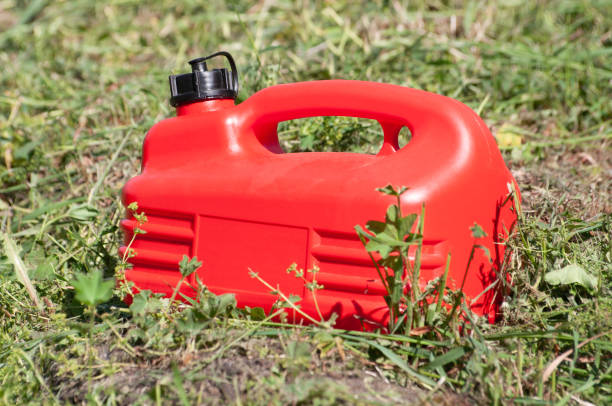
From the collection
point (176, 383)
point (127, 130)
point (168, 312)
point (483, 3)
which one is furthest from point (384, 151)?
point (483, 3)

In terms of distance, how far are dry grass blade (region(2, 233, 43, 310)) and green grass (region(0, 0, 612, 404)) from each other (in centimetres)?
1

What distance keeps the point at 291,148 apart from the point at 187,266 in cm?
106

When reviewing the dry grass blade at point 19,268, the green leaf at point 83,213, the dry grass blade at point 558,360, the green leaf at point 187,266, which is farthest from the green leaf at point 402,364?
the green leaf at point 83,213

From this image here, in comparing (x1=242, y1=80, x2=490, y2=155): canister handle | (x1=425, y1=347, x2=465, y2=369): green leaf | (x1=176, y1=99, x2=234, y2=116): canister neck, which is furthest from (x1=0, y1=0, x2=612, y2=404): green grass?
(x1=176, y1=99, x2=234, y2=116): canister neck

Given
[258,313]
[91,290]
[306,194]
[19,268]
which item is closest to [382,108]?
[306,194]

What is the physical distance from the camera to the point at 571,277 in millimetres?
1637

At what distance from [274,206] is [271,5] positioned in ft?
9.21

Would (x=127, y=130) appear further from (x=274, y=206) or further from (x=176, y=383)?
(x=176, y=383)

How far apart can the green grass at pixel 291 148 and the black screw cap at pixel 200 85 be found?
538 mm

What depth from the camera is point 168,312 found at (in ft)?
5.45

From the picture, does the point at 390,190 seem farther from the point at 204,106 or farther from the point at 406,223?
the point at 204,106

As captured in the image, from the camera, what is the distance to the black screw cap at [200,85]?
1852mm

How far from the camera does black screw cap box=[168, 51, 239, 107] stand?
1.85 meters

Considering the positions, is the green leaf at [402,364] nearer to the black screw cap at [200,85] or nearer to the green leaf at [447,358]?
the green leaf at [447,358]
